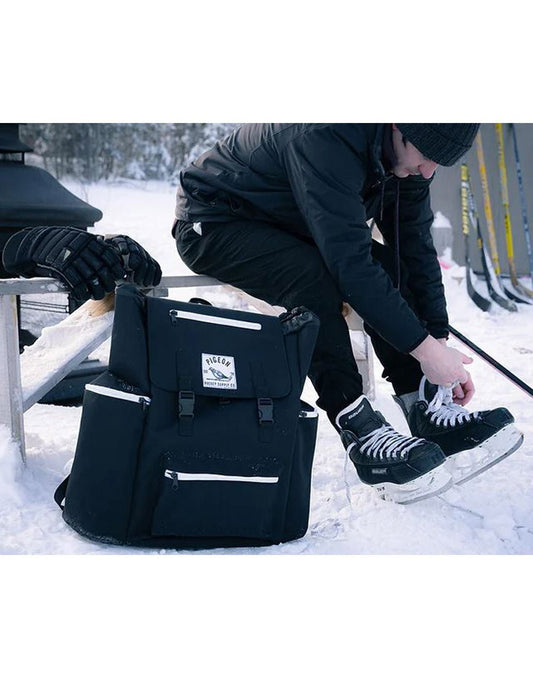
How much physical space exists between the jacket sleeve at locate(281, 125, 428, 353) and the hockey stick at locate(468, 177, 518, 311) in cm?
377

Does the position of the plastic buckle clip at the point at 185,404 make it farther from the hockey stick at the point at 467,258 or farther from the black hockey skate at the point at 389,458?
the hockey stick at the point at 467,258

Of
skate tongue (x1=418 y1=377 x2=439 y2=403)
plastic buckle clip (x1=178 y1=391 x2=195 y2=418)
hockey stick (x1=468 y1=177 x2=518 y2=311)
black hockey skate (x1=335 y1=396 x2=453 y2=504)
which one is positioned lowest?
hockey stick (x1=468 y1=177 x2=518 y2=311)

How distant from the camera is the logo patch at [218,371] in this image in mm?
1557

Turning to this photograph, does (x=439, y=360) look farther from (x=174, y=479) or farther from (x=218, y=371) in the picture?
(x=174, y=479)

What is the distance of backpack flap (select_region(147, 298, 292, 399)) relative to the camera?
1541 mm

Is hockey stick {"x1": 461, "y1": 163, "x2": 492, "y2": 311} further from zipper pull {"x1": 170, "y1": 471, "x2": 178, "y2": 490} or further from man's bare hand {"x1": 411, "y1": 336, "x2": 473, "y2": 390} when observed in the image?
zipper pull {"x1": 170, "y1": 471, "x2": 178, "y2": 490}

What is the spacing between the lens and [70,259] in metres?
1.86

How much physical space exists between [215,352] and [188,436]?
0.19 metres

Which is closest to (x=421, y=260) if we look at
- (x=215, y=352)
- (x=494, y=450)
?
(x=494, y=450)

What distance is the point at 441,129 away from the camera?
5.75 feet

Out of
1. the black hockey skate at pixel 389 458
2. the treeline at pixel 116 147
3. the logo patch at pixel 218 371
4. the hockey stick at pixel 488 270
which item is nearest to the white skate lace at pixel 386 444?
the black hockey skate at pixel 389 458

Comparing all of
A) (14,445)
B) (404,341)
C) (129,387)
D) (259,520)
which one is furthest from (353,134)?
(14,445)

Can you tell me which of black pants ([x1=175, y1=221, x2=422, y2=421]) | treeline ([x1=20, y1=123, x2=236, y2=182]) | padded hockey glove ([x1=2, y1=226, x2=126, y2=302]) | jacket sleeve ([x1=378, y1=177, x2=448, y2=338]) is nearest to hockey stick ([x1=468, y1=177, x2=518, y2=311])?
treeline ([x1=20, y1=123, x2=236, y2=182])
